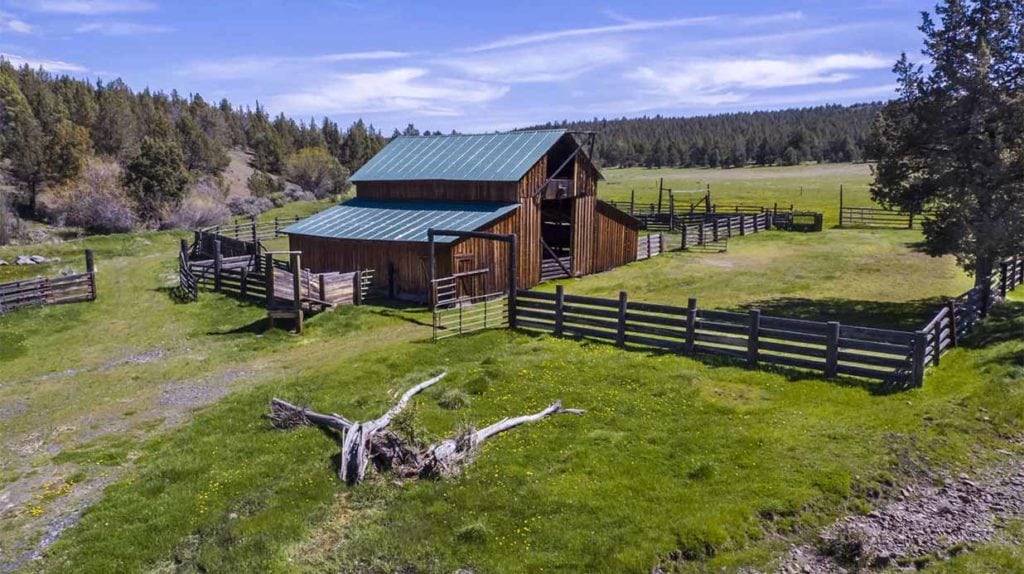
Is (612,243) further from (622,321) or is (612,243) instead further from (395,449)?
(395,449)

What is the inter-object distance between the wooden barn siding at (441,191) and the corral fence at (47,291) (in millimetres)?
13772

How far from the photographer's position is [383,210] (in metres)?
33.9

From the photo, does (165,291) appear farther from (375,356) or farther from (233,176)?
(233,176)

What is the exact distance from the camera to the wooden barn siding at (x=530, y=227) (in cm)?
3023

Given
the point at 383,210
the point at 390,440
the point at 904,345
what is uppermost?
the point at 383,210

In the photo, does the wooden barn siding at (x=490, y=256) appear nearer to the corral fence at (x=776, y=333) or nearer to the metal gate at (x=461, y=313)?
the metal gate at (x=461, y=313)

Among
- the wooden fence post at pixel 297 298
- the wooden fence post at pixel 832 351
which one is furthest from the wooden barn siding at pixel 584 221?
the wooden fence post at pixel 832 351

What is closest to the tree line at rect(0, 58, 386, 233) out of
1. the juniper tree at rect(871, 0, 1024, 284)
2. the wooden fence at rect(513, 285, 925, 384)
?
the wooden fence at rect(513, 285, 925, 384)

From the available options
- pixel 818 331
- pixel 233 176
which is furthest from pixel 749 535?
pixel 233 176

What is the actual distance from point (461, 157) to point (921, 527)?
2775cm

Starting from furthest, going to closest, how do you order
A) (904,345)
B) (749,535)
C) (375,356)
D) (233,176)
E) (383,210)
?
(233,176)
(383,210)
(375,356)
(904,345)
(749,535)

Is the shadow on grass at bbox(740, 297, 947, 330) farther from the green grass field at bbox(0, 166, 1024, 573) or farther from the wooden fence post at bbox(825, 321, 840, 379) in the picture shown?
the wooden fence post at bbox(825, 321, 840, 379)

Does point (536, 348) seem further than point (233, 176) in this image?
No

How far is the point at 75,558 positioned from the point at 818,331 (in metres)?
14.9
